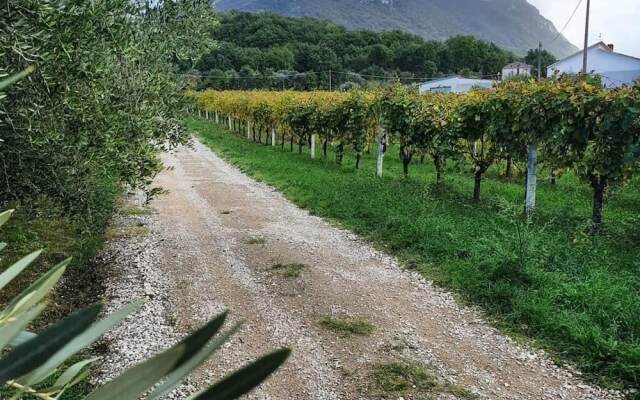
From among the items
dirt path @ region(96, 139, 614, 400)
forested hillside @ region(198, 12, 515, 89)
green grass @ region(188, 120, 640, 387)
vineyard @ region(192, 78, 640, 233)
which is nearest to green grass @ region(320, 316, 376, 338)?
dirt path @ region(96, 139, 614, 400)

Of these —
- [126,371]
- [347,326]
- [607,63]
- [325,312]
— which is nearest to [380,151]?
[325,312]

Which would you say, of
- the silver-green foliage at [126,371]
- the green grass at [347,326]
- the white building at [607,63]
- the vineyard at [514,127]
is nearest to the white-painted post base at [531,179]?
the vineyard at [514,127]

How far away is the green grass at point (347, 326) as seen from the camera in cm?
491

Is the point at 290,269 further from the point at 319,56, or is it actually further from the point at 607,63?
the point at 319,56

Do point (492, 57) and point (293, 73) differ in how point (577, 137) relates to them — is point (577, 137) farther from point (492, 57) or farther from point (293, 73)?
point (492, 57)

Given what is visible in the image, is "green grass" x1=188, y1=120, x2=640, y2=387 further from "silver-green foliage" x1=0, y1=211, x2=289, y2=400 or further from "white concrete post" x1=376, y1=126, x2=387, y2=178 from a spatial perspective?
"silver-green foliage" x1=0, y1=211, x2=289, y2=400

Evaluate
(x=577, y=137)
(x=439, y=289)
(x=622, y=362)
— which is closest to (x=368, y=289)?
(x=439, y=289)

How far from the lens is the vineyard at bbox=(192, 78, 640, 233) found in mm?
7918

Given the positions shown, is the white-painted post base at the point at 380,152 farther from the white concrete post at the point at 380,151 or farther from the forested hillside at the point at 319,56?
the forested hillside at the point at 319,56

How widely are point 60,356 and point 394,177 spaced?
12.6 meters

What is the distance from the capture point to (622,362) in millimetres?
4148

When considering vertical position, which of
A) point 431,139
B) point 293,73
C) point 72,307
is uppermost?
point 293,73

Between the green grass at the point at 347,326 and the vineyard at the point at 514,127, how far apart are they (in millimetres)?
3644

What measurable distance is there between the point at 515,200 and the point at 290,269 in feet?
17.8
